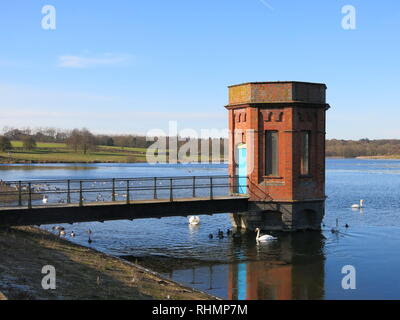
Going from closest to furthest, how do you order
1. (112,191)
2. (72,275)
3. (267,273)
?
(72,275), (267,273), (112,191)

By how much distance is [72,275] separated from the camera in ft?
50.3

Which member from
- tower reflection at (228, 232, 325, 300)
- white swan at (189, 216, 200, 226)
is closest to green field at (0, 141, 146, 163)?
white swan at (189, 216, 200, 226)

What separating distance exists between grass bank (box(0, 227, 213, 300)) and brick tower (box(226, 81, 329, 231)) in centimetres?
951

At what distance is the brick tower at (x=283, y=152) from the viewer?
84.6 feet

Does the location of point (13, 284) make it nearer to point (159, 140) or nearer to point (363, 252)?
point (363, 252)

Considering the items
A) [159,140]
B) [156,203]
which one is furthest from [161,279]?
[159,140]

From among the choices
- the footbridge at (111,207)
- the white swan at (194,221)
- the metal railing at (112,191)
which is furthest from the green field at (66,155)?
the footbridge at (111,207)

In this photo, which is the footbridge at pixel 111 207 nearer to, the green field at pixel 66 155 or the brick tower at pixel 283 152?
the brick tower at pixel 283 152

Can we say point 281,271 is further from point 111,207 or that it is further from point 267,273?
point 111,207

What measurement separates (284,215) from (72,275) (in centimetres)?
1351

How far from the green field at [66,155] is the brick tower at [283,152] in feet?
301

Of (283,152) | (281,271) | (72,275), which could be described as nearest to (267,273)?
(281,271)

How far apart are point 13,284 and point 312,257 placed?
1313 centimetres
